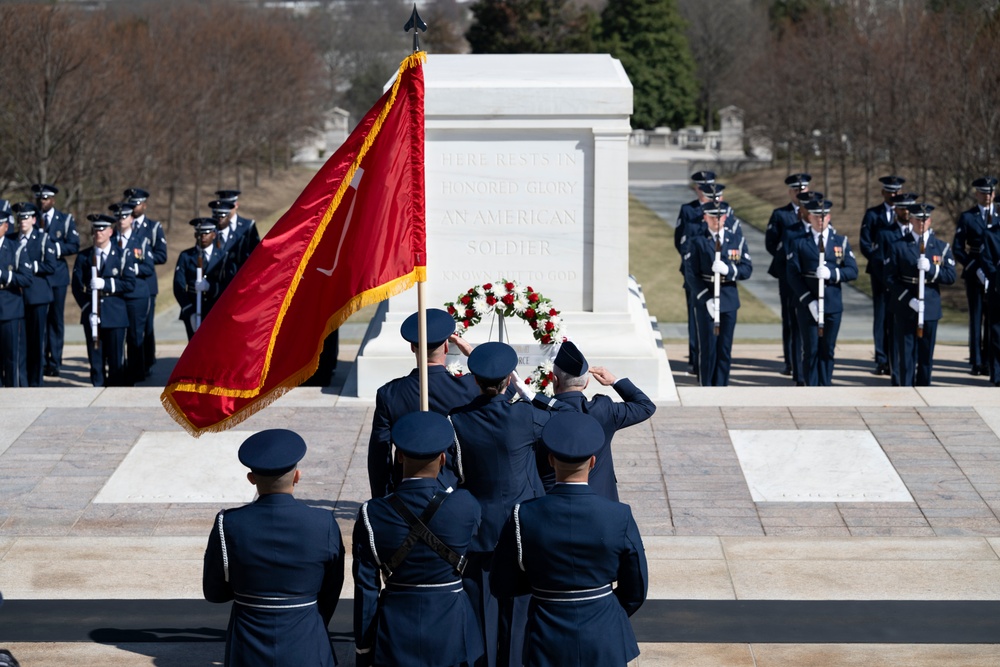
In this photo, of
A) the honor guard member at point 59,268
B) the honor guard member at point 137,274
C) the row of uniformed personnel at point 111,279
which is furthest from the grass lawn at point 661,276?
the honor guard member at point 59,268

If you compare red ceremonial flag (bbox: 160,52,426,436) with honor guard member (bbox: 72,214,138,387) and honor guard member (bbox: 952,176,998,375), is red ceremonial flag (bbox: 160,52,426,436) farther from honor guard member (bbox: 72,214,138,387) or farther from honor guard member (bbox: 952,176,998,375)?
honor guard member (bbox: 952,176,998,375)

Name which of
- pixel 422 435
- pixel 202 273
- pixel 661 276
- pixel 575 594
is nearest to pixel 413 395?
pixel 422 435

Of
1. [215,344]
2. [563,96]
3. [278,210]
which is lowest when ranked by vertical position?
[278,210]

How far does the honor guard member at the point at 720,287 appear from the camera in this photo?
12.2 metres

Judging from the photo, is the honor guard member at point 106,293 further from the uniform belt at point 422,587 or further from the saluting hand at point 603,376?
the uniform belt at point 422,587

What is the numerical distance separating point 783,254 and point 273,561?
839 cm

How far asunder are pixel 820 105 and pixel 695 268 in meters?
23.4

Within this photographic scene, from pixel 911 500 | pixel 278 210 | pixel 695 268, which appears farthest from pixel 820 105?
pixel 911 500

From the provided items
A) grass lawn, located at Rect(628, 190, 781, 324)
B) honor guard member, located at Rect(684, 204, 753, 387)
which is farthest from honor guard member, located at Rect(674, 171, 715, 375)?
grass lawn, located at Rect(628, 190, 781, 324)

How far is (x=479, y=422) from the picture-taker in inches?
239

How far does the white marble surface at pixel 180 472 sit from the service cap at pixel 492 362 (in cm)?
328

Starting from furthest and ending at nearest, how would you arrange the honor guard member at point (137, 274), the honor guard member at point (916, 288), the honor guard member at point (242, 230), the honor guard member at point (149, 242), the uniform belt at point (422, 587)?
the honor guard member at point (149, 242)
the honor guard member at point (137, 274)
the honor guard member at point (242, 230)
the honor guard member at point (916, 288)
the uniform belt at point (422, 587)

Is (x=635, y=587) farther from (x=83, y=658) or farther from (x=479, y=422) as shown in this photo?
(x=83, y=658)

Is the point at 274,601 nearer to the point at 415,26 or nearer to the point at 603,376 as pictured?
the point at 603,376
